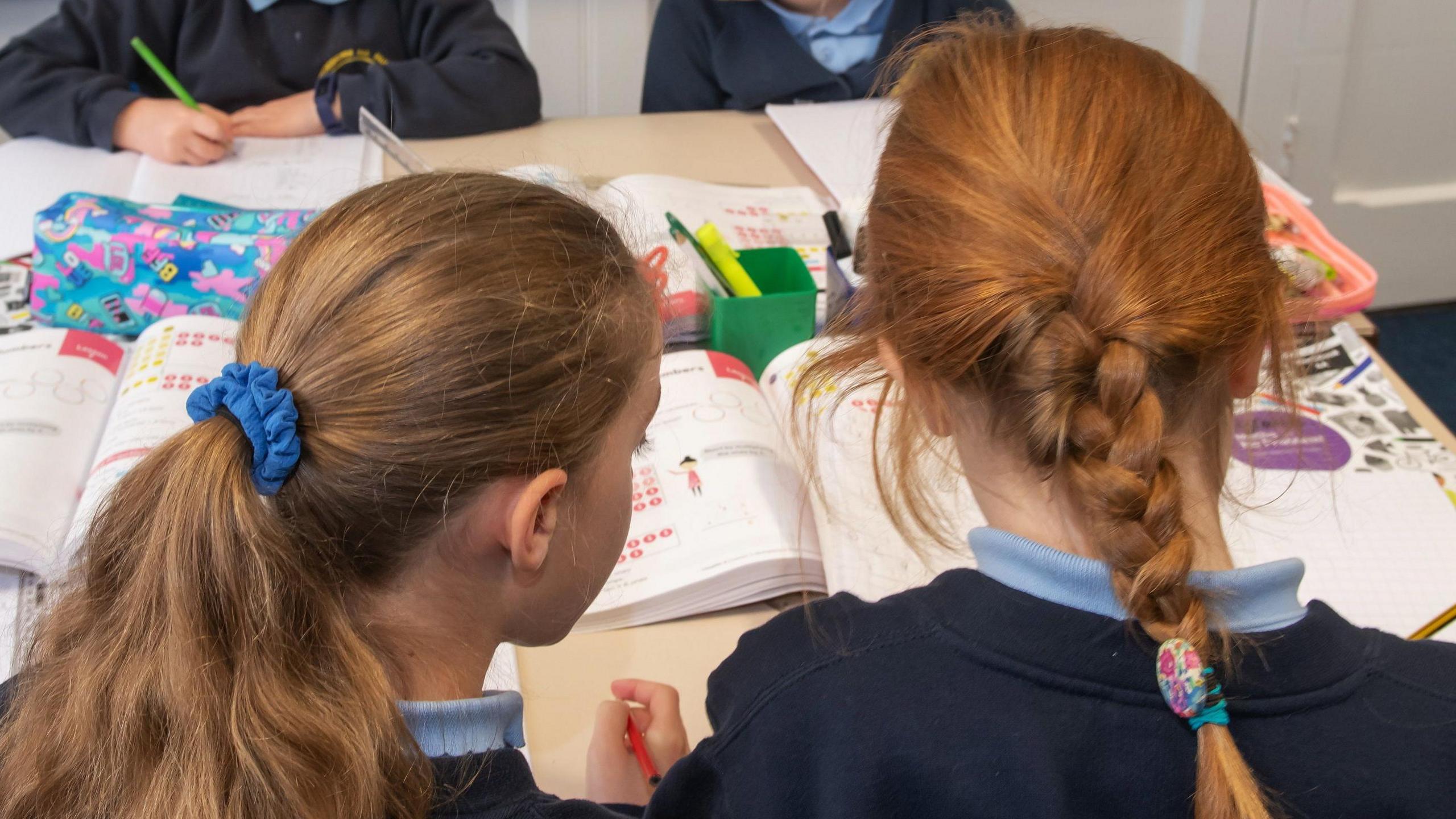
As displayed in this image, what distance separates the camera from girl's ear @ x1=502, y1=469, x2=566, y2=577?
503mm

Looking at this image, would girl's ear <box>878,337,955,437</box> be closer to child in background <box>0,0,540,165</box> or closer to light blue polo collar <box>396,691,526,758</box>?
light blue polo collar <box>396,691,526,758</box>

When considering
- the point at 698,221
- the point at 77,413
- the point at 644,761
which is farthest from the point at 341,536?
the point at 698,221

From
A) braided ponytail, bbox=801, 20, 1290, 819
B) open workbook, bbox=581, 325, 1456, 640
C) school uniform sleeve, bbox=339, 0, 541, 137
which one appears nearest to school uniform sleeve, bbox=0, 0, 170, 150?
school uniform sleeve, bbox=339, 0, 541, 137

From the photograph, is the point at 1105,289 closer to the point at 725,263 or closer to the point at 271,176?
the point at 725,263

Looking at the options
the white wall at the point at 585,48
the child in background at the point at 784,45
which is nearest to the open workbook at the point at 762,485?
the child in background at the point at 784,45

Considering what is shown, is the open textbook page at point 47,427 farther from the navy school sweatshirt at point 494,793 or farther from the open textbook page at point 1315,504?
the open textbook page at point 1315,504

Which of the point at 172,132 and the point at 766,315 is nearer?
the point at 766,315

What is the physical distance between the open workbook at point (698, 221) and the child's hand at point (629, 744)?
12.0 inches

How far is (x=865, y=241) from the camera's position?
614 millimetres

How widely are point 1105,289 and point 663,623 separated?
36 centimetres

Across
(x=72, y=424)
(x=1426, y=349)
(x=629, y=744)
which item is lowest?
(x=1426, y=349)

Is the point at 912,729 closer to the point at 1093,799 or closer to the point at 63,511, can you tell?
the point at 1093,799

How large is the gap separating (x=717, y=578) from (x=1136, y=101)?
361 millimetres

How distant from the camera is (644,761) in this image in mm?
603
